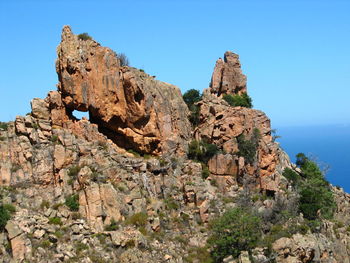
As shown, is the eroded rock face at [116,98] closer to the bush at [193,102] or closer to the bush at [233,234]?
the bush at [193,102]

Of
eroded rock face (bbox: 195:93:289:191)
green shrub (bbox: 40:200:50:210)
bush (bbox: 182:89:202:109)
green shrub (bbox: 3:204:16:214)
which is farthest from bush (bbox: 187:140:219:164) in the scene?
green shrub (bbox: 3:204:16:214)

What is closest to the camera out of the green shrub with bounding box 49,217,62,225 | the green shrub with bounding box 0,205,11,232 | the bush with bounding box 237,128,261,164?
the green shrub with bounding box 0,205,11,232

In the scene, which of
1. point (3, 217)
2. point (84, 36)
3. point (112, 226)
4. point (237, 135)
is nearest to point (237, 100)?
point (237, 135)

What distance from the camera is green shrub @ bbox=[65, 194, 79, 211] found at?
42156 mm

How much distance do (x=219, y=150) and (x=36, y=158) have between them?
2259 centimetres

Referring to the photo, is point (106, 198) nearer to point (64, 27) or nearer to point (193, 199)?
point (193, 199)

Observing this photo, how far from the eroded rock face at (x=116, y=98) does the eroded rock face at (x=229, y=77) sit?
53.3 ft

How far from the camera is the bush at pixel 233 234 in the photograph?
42062 millimetres

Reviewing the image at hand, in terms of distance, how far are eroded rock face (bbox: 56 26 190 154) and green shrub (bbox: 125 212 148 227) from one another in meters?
10.9

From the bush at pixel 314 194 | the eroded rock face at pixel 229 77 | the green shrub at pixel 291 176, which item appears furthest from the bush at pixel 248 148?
the eroded rock face at pixel 229 77

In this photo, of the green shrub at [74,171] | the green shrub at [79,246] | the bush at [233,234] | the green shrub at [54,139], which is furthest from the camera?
the green shrub at [54,139]

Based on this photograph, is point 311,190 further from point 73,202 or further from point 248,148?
point 73,202

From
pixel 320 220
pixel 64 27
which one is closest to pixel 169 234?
pixel 320 220

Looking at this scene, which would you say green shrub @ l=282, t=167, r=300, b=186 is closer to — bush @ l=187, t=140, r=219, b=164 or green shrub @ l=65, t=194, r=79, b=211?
bush @ l=187, t=140, r=219, b=164
